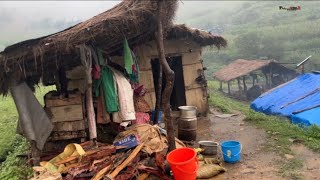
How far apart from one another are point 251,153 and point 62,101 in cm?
468

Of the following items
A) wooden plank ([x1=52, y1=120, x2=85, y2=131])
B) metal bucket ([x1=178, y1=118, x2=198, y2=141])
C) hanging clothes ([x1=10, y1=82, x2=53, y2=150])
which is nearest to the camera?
hanging clothes ([x1=10, y1=82, x2=53, y2=150])

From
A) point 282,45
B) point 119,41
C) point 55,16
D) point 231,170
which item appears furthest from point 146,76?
point 55,16

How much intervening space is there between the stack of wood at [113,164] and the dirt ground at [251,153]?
4.32ft

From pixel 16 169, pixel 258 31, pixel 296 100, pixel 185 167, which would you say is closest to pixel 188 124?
pixel 185 167

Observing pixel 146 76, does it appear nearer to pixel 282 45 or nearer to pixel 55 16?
pixel 282 45

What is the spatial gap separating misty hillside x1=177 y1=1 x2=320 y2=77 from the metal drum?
15722mm

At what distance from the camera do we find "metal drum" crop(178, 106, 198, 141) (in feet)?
29.8

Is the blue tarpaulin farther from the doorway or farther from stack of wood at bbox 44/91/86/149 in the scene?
stack of wood at bbox 44/91/86/149

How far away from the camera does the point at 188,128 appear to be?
911cm

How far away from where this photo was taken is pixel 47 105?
7914 millimetres

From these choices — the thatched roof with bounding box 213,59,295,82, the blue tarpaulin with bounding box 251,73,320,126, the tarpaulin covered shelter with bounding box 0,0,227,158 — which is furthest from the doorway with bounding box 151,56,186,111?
the thatched roof with bounding box 213,59,295,82

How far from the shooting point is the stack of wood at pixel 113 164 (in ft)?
21.3

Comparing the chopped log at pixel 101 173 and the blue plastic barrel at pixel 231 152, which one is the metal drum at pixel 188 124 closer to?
the blue plastic barrel at pixel 231 152

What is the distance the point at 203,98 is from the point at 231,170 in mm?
5563
